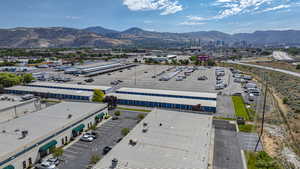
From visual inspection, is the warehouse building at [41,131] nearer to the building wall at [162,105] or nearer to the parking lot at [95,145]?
the parking lot at [95,145]

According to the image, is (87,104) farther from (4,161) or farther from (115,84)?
(115,84)

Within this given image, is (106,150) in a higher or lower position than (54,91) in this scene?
lower

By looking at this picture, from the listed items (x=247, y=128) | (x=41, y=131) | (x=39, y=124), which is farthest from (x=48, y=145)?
(x=247, y=128)

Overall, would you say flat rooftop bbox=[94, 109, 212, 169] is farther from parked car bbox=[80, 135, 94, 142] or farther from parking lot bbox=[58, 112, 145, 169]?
parked car bbox=[80, 135, 94, 142]

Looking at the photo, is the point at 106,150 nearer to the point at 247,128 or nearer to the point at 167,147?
the point at 167,147

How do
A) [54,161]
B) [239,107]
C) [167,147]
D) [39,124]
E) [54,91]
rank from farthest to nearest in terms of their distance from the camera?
→ [54,91] → [239,107] → [39,124] → [54,161] → [167,147]

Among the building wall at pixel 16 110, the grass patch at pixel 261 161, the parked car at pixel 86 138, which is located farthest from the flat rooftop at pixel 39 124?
the grass patch at pixel 261 161
